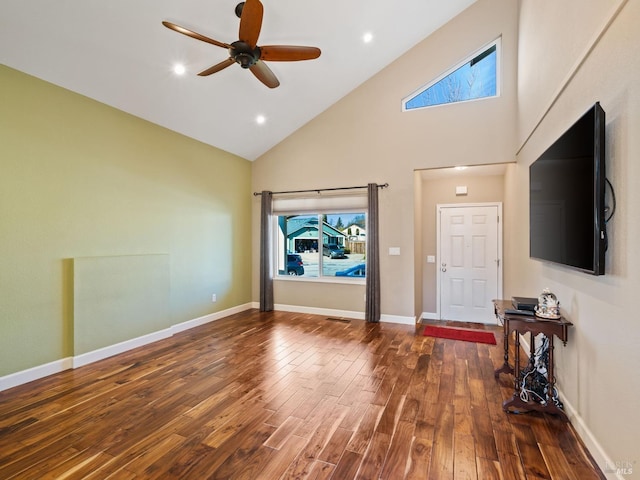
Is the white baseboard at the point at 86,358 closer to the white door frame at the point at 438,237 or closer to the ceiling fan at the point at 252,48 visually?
the ceiling fan at the point at 252,48

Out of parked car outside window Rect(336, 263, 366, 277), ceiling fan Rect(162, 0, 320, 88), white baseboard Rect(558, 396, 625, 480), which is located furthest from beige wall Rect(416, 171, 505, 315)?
ceiling fan Rect(162, 0, 320, 88)

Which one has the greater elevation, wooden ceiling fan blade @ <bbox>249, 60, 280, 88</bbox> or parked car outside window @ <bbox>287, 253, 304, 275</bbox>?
wooden ceiling fan blade @ <bbox>249, 60, 280, 88</bbox>

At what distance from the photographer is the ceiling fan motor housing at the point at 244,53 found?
2.55 m

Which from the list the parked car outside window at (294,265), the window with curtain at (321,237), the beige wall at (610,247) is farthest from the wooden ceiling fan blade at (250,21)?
the parked car outside window at (294,265)

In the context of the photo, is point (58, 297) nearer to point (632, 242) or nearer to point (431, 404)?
point (431, 404)

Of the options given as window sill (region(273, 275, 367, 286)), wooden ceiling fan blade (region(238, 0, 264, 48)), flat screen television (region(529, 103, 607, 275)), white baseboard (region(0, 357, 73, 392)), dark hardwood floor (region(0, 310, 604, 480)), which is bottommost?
dark hardwood floor (region(0, 310, 604, 480))

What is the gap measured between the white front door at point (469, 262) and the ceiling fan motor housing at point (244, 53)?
409 cm

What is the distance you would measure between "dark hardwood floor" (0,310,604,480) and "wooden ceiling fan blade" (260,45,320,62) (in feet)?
9.84

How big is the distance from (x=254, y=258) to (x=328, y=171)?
2258 mm

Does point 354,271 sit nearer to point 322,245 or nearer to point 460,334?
point 322,245

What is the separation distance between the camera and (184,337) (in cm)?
439

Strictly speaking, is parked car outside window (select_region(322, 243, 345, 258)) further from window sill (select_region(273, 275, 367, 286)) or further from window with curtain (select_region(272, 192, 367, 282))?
window sill (select_region(273, 275, 367, 286))

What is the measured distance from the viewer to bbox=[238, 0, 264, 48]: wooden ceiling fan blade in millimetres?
2219

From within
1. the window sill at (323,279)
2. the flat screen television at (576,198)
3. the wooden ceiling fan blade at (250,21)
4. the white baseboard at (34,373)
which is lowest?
the white baseboard at (34,373)
